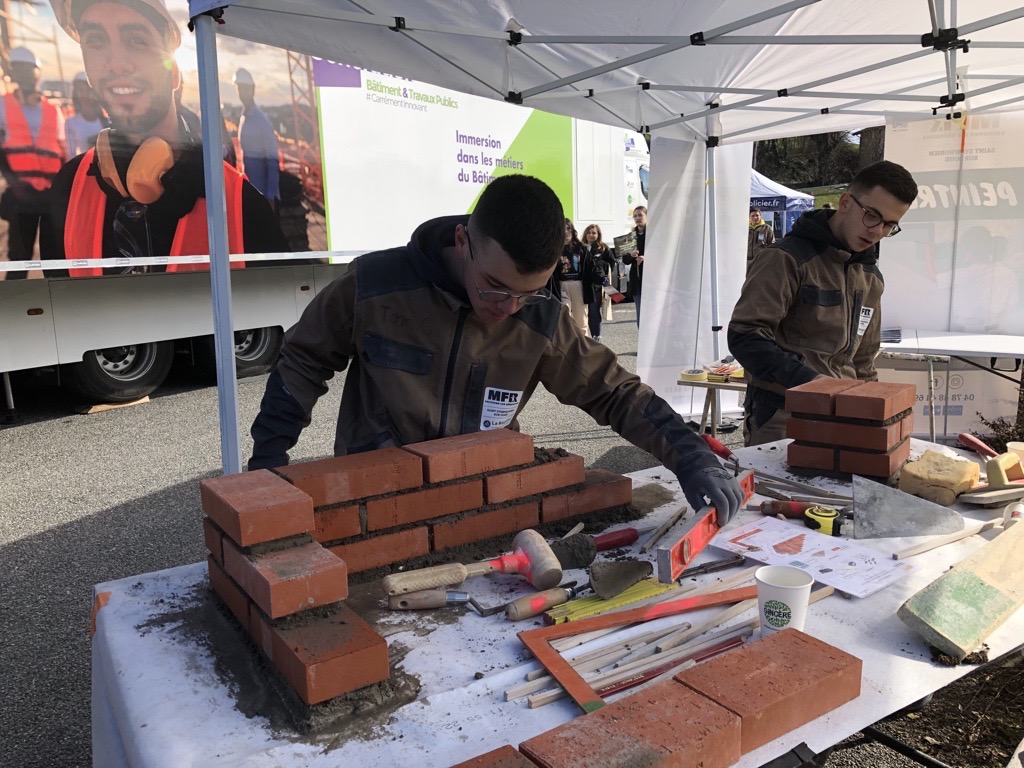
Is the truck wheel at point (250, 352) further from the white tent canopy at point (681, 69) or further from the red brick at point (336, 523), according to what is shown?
the red brick at point (336, 523)

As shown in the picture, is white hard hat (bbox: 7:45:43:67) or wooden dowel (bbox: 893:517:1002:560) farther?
white hard hat (bbox: 7:45:43:67)

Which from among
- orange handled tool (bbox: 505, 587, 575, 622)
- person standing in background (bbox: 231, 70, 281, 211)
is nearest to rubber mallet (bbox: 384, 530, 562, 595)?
orange handled tool (bbox: 505, 587, 575, 622)

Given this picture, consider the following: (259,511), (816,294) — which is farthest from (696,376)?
(259,511)

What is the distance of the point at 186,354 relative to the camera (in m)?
8.75

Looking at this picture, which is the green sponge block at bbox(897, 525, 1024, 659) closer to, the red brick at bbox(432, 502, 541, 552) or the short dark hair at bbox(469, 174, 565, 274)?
the red brick at bbox(432, 502, 541, 552)

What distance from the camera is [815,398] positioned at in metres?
2.65

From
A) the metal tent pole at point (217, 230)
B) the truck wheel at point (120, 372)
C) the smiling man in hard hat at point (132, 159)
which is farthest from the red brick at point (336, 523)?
the truck wheel at point (120, 372)

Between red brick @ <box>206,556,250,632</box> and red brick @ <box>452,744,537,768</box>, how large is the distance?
2.08 ft

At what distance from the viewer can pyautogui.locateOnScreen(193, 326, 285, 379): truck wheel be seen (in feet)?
27.9

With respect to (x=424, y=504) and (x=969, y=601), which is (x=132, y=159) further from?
(x=969, y=601)

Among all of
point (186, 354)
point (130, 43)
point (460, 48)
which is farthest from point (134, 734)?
point (186, 354)

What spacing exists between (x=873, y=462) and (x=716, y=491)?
0.87 meters

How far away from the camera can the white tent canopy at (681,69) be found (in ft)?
12.0

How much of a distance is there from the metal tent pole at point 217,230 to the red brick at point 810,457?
210cm
